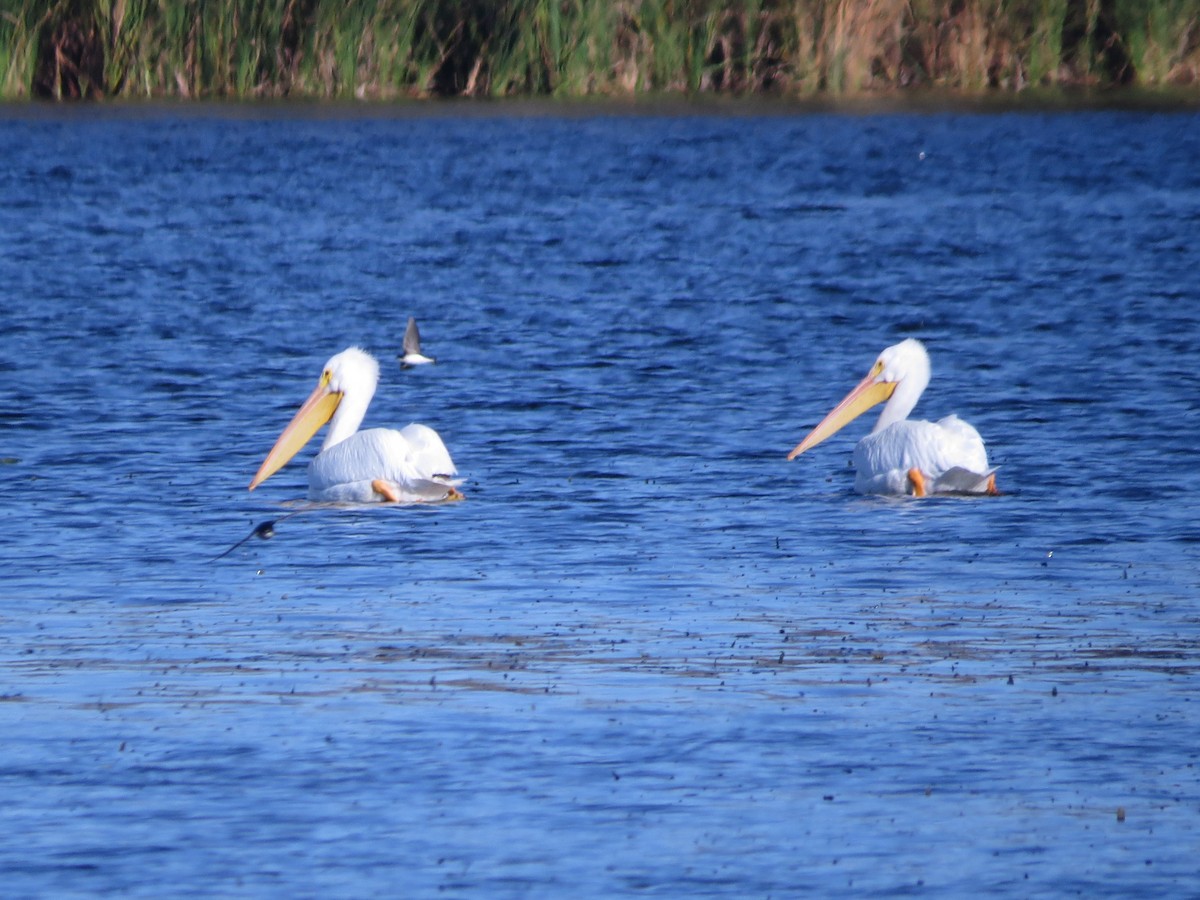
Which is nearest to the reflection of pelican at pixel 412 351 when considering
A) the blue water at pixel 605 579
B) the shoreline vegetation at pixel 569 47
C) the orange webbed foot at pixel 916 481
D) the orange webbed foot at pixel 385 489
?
the blue water at pixel 605 579

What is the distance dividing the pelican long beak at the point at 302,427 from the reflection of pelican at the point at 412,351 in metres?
2.07

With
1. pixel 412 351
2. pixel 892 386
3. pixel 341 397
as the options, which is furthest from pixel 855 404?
pixel 412 351

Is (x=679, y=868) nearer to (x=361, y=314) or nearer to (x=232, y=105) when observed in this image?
(x=361, y=314)

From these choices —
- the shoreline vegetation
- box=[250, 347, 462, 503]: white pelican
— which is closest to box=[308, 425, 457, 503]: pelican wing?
box=[250, 347, 462, 503]: white pelican

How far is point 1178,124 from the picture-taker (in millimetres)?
25016

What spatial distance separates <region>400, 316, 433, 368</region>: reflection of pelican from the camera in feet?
41.1

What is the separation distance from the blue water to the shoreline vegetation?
6734 mm

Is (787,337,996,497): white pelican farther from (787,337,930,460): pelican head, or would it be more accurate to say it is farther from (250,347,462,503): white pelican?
(250,347,462,503): white pelican

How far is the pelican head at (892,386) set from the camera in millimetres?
10359

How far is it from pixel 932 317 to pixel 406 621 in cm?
808

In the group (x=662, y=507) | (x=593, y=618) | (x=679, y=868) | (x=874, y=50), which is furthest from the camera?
(x=874, y=50)

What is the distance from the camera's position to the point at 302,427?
10211 mm

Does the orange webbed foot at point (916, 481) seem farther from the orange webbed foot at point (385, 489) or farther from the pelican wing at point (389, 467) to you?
the orange webbed foot at point (385, 489)

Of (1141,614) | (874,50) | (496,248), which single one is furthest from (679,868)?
(874,50)
